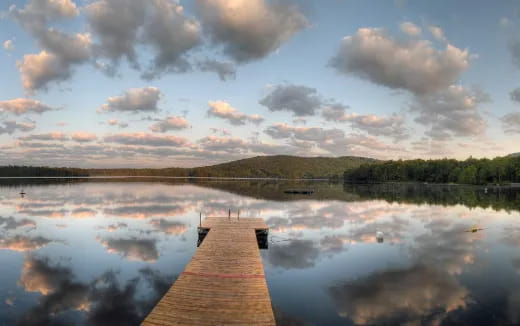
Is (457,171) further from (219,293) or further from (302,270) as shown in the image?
(219,293)

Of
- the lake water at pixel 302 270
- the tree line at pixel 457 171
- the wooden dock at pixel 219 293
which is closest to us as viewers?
the wooden dock at pixel 219 293

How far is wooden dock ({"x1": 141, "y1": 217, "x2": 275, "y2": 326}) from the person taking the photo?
37.1 feet

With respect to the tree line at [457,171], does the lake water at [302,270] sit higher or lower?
lower

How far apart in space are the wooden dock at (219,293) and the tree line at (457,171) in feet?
490

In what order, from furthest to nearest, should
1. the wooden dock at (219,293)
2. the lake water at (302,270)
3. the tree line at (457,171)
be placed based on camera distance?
the tree line at (457,171) < the lake water at (302,270) < the wooden dock at (219,293)

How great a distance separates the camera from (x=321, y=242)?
99.6ft

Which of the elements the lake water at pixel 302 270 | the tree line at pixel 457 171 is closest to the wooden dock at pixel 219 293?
the lake water at pixel 302 270

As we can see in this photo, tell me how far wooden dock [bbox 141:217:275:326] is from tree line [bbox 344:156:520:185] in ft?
490

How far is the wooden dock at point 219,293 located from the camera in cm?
1132

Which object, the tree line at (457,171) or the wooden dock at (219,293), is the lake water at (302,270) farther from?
the tree line at (457,171)

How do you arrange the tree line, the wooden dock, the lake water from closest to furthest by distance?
the wooden dock → the lake water → the tree line

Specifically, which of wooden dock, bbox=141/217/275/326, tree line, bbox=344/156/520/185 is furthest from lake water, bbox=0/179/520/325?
tree line, bbox=344/156/520/185

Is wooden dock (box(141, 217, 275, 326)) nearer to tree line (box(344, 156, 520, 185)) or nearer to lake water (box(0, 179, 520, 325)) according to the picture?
lake water (box(0, 179, 520, 325))

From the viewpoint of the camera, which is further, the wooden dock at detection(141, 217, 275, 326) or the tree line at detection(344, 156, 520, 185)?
the tree line at detection(344, 156, 520, 185)
